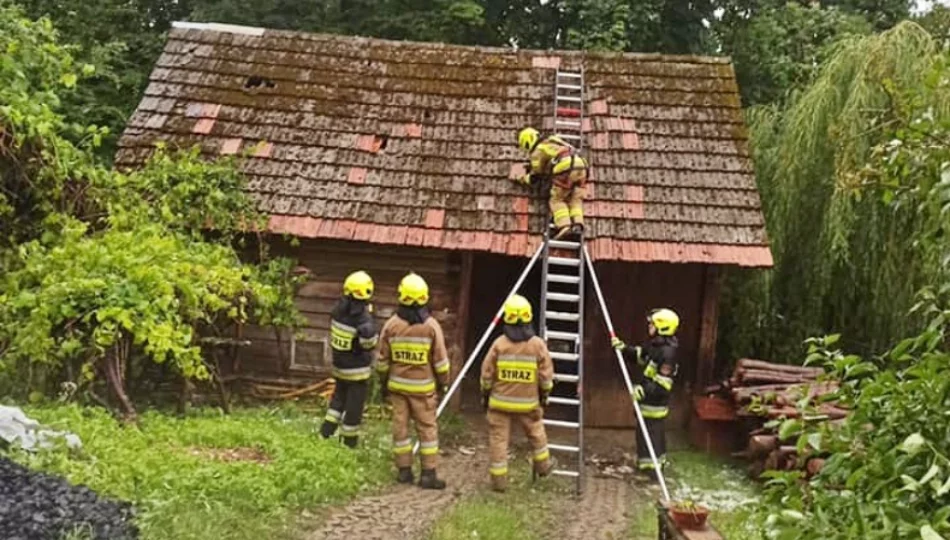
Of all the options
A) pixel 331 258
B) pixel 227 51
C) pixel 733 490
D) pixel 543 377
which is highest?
pixel 227 51

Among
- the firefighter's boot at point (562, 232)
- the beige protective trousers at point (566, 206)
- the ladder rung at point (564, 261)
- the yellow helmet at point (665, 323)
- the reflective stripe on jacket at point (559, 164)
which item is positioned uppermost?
the reflective stripe on jacket at point (559, 164)

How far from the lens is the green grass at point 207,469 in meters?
6.00

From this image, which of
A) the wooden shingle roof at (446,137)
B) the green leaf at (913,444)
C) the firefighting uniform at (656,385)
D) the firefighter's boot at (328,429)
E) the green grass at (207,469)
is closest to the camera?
the green leaf at (913,444)

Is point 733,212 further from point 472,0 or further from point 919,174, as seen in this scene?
point 472,0

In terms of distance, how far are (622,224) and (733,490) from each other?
312cm

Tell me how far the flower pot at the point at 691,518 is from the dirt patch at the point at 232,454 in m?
3.51

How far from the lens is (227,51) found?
1250 cm

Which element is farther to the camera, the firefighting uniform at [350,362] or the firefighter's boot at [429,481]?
the firefighting uniform at [350,362]

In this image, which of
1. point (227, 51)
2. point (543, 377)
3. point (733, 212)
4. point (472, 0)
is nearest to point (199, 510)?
point (543, 377)

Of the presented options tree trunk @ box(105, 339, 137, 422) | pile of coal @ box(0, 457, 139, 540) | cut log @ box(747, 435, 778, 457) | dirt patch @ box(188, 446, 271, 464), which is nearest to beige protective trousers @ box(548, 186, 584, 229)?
cut log @ box(747, 435, 778, 457)

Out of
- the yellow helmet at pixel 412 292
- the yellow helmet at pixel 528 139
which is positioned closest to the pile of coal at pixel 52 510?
the yellow helmet at pixel 412 292

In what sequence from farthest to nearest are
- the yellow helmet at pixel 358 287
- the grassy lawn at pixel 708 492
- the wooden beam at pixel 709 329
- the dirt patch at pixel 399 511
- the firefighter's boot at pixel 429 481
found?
the wooden beam at pixel 709 329, the yellow helmet at pixel 358 287, the firefighter's boot at pixel 429 481, the grassy lawn at pixel 708 492, the dirt patch at pixel 399 511

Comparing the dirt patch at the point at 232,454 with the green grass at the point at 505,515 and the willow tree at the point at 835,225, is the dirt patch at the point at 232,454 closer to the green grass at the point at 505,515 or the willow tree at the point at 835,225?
the green grass at the point at 505,515

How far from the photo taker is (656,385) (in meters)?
8.94
